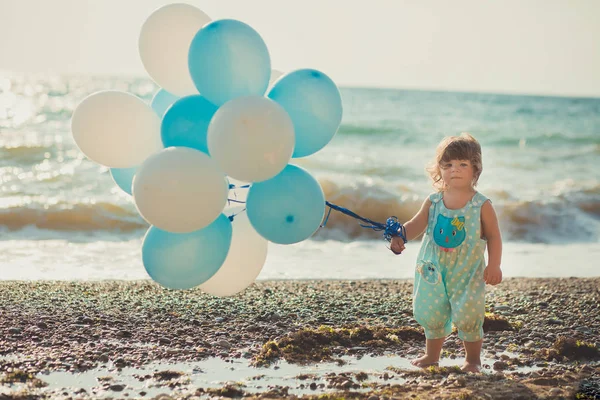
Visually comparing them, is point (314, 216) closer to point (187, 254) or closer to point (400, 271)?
point (187, 254)

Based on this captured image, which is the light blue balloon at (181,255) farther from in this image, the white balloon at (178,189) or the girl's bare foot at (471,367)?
the girl's bare foot at (471,367)

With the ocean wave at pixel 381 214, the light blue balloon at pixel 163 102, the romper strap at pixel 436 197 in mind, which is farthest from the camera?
the ocean wave at pixel 381 214

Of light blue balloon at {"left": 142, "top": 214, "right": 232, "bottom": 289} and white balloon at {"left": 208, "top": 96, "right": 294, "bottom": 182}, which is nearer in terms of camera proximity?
white balloon at {"left": 208, "top": 96, "right": 294, "bottom": 182}

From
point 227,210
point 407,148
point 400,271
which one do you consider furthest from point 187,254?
point 407,148

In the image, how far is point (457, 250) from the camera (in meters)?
3.91

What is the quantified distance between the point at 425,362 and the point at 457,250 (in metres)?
0.70

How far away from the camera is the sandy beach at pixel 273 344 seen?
12.0 ft

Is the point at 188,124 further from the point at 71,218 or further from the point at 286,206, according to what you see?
the point at 71,218

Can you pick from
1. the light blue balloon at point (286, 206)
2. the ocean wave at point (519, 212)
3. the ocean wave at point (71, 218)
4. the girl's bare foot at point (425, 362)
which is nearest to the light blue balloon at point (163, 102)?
the light blue balloon at point (286, 206)

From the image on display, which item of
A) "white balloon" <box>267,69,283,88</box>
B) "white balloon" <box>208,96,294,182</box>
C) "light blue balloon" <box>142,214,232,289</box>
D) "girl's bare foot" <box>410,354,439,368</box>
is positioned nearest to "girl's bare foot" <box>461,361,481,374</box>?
"girl's bare foot" <box>410,354,439,368</box>

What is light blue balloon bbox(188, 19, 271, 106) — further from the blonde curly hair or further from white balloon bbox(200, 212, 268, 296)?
the blonde curly hair

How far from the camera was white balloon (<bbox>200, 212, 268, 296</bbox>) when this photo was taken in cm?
371

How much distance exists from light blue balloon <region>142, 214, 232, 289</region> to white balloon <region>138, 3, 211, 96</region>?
81 centimetres

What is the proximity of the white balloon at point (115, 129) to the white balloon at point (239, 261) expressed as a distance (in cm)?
60
